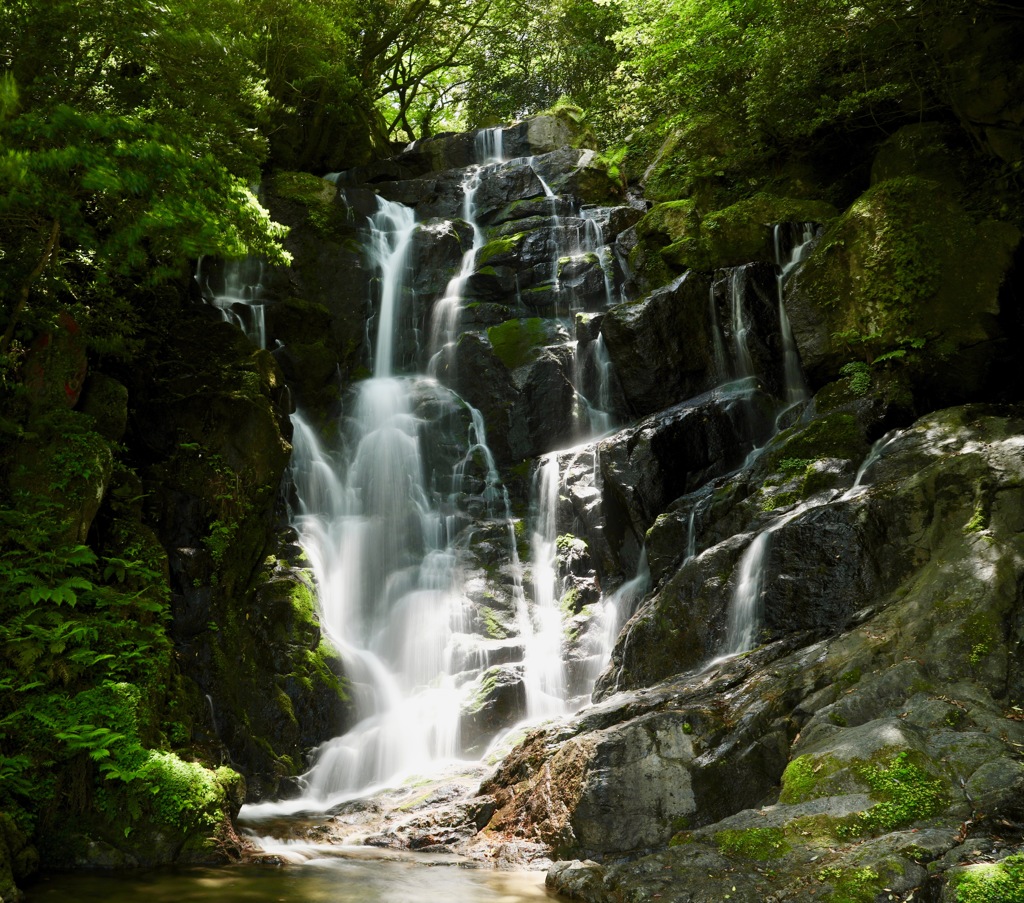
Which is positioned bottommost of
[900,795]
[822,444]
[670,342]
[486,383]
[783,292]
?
[900,795]

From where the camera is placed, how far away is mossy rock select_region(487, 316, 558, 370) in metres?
17.4

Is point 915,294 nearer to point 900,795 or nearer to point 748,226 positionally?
point 748,226

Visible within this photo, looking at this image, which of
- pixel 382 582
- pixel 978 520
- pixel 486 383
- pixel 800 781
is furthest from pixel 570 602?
pixel 800 781

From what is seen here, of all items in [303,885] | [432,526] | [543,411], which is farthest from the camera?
Answer: [543,411]

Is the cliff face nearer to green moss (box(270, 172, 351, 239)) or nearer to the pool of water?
green moss (box(270, 172, 351, 239))

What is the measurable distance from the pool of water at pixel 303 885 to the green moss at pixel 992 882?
3.02m

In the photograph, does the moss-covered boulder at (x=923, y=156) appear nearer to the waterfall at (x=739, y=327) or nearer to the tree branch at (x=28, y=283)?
the waterfall at (x=739, y=327)

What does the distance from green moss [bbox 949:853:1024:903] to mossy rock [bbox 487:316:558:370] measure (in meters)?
13.9

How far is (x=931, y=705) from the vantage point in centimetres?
607

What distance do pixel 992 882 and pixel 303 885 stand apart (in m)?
5.19

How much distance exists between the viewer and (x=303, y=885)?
664 cm

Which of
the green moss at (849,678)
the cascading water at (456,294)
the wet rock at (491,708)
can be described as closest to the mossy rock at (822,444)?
the green moss at (849,678)

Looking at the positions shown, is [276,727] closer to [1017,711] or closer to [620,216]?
[1017,711]

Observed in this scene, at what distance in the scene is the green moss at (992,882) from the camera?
13.4ft
